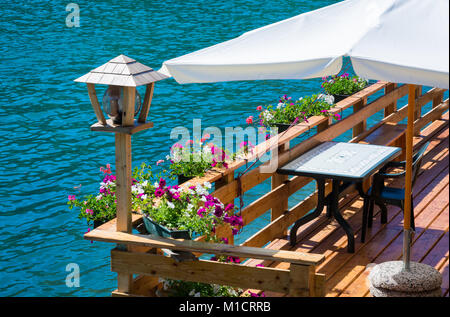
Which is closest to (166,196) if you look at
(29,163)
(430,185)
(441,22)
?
(441,22)

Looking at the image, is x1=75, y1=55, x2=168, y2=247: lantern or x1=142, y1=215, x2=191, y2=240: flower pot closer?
x1=75, y1=55, x2=168, y2=247: lantern

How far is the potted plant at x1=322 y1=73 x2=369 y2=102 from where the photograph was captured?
679 centimetres

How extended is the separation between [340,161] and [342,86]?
183 centimetres

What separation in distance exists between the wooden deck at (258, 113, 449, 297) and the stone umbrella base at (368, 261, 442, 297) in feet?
0.99

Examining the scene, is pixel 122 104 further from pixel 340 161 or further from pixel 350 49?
pixel 340 161

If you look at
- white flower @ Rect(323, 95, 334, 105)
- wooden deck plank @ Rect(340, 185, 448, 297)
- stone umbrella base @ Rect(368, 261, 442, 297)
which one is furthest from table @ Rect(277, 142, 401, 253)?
stone umbrella base @ Rect(368, 261, 442, 297)

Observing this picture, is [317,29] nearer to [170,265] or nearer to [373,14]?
[373,14]

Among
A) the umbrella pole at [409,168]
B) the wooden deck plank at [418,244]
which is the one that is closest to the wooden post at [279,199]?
the wooden deck plank at [418,244]

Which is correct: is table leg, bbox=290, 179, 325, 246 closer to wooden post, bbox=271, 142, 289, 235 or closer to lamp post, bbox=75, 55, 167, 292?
wooden post, bbox=271, 142, 289, 235

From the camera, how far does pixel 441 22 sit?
124 inches

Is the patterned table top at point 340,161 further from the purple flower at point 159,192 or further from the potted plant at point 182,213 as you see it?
the purple flower at point 159,192
